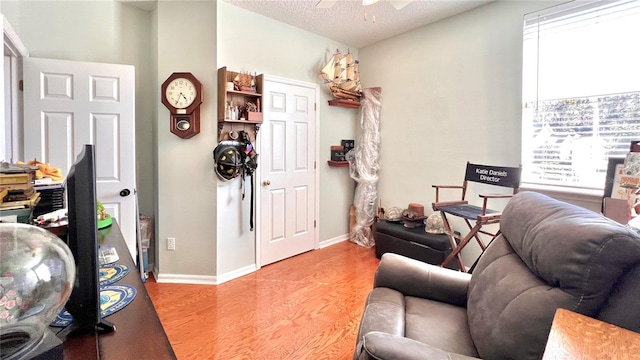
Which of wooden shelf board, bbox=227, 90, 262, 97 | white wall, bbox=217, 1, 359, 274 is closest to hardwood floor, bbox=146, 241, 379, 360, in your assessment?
white wall, bbox=217, 1, 359, 274

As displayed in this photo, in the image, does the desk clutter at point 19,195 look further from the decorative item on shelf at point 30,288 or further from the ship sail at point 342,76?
the ship sail at point 342,76

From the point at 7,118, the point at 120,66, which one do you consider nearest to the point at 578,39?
the point at 120,66

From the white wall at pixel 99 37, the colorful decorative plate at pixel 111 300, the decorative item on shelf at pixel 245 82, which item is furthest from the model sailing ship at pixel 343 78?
the colorful decorative plate at pixel 111 300

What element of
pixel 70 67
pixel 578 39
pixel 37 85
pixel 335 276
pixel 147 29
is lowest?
pixel 335 276

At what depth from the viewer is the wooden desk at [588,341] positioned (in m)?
0.66

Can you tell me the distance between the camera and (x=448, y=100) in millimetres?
3254

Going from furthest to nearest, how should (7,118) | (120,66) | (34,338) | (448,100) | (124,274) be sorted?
(448,100), (120,66), (7,118), (124,274), (34,338)

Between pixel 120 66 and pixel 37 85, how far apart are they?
60 centimetres

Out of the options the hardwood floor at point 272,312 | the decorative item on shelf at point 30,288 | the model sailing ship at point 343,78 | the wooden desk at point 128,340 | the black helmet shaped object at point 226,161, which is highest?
the model sailing ship at point 343,78

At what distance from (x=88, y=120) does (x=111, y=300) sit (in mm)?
2254

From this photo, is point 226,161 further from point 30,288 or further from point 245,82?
point 30,288

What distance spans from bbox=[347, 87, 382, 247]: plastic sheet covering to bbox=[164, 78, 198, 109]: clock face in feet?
6.90

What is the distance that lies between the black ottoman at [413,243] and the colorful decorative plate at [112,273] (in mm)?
2635

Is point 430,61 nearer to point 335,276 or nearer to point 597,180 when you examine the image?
point 597,180
